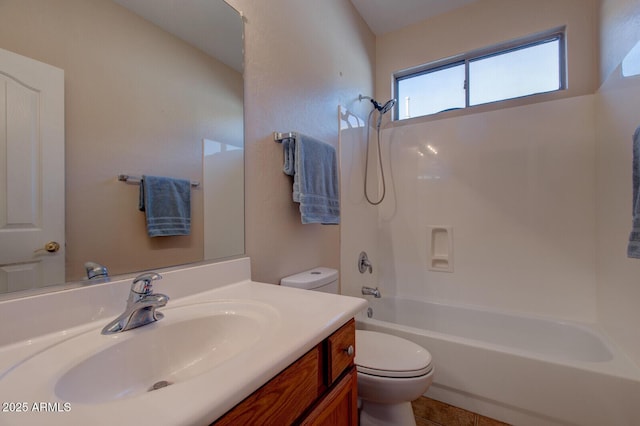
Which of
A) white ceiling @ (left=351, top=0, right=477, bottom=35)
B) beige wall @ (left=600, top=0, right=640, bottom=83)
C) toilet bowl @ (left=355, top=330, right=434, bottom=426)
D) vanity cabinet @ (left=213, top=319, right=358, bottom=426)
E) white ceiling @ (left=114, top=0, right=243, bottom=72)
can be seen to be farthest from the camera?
white ceiling @ (left=351, top=0, right=477, bottom=35)

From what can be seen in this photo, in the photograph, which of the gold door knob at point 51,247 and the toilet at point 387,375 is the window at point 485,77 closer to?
the toilet at point 387,375

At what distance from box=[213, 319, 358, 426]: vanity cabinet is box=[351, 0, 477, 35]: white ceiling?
96.1 inches

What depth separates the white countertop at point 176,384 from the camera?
1.21ft

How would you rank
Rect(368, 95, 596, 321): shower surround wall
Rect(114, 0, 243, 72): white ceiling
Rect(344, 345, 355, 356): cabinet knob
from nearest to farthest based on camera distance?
Rect(344, 345, 355, 356): cabinet knob → Rect(114, 0, 243, 72): white ceiling → Rect(368, 95, 596, 321): shower surround wall

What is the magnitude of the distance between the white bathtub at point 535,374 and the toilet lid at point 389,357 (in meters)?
0.31

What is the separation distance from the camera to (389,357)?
1270 mm

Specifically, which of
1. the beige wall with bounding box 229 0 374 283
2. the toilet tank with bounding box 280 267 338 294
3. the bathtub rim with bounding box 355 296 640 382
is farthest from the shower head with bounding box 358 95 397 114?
the bathtub rim with bounding box 355 296 640 382

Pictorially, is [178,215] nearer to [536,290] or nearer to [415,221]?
[415,221]

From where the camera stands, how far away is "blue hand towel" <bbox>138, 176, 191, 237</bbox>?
2.89 ft

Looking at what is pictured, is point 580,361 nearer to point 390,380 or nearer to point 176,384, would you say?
point 390,380

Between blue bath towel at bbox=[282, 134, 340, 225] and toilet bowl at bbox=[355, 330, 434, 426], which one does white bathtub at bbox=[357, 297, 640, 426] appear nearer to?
toilet bowl at bbox=[355, 330, 434, 426]

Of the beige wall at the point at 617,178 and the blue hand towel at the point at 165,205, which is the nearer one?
the blue hand towel at the point at 165,205

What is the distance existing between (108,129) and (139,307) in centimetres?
51

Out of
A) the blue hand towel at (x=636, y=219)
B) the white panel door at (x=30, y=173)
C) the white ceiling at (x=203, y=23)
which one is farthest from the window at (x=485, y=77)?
the white panel door at (x=30, y=173)
